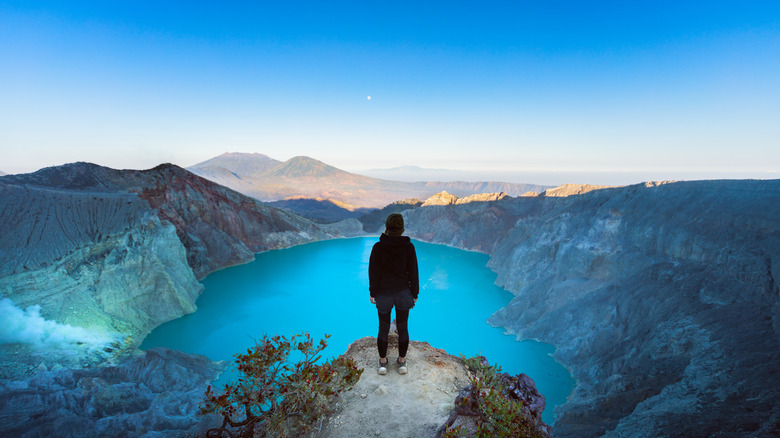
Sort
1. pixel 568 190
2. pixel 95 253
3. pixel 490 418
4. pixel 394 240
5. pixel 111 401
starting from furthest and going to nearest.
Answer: pixel 568 190, pixel 95 253, pixel 111 401, pixel 394 240, pixel 490 418

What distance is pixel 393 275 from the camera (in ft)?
15.4

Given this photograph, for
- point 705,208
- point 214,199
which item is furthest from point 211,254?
point 705,208

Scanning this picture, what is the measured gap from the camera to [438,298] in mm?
26297

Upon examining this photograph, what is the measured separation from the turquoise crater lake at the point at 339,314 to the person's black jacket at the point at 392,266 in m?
1.44

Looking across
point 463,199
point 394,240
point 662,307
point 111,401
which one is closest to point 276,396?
point 394,240

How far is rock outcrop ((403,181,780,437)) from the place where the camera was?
788 cm

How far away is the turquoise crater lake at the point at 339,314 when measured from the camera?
55.1 feet

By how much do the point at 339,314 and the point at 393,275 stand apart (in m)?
18.8

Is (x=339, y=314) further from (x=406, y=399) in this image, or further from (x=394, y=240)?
(x=394, y=240)

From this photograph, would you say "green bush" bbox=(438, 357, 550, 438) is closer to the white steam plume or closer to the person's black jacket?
the person's black jacket

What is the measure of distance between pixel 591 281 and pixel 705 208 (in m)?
6.46

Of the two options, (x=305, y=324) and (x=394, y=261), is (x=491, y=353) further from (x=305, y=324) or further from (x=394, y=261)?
(x=394, y=261)

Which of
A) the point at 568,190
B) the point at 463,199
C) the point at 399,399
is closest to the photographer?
the point at 399,399

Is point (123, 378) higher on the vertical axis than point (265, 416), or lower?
lower
